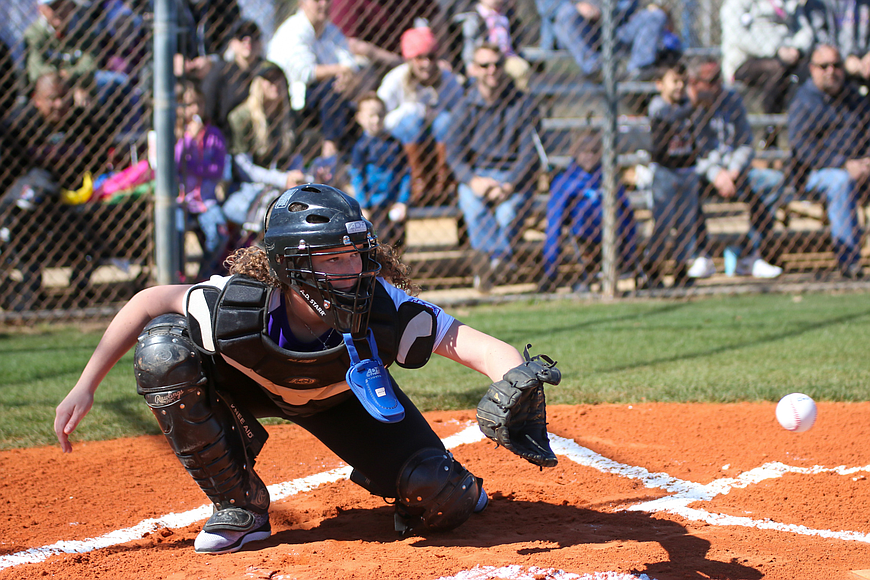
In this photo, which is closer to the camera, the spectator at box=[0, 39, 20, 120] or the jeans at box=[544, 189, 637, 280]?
the spectator at box=[0, 39, 20, 120]

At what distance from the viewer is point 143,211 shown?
6621mm

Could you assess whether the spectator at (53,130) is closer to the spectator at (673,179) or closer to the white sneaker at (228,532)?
the white sneaker at (228,532)

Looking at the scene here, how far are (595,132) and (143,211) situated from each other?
3.93 meters

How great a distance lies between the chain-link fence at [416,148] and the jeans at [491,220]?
20 mm

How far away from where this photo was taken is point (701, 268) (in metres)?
7.48

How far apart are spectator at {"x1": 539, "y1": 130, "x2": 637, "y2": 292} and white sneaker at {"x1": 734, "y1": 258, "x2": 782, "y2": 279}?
4.68 feet

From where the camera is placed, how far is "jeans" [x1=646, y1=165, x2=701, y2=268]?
7195mm

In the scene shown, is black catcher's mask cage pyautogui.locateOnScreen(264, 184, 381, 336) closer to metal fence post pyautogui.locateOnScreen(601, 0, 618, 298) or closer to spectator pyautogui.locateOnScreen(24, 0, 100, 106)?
metal fence post pyautogui.locateOnScreen(601, 0, 618, 298)

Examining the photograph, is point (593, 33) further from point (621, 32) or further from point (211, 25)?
point (211, 25)

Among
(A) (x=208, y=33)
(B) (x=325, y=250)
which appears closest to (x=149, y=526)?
(B) (x=325, y=250)

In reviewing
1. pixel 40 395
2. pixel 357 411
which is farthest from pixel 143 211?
pixel 357 411

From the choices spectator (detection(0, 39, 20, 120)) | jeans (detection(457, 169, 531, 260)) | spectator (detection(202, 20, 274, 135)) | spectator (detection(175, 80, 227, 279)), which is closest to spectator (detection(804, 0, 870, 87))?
jeans (detection(457, 169, 531, 260))

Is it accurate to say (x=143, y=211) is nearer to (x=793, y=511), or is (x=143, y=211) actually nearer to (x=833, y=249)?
(x=793, y=511)

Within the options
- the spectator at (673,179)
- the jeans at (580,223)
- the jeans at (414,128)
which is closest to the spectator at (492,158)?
the jeans at (414,128)
